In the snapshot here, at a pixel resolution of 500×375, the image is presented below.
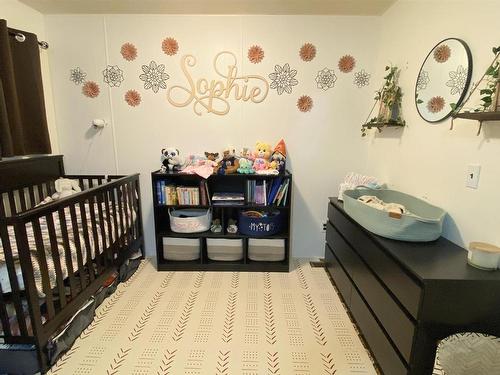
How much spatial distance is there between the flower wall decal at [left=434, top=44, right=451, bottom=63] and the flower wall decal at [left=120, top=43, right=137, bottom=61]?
229cm

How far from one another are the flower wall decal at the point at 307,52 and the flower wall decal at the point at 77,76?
1944mm

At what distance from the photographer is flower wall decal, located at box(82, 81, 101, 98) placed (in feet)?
7.84

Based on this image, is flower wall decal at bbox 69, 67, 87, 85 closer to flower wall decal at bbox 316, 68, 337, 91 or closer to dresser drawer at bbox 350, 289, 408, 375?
flower wall decal at bbox 316, 68, 337, 91

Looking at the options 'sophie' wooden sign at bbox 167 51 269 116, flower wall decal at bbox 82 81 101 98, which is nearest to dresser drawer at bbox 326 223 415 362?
'sophie' wooden sign at bbox 167 51 269 116

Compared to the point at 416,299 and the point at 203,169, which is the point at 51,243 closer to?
the point at 203,169

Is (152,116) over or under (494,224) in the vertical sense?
over

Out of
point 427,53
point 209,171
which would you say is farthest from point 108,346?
point 427,53

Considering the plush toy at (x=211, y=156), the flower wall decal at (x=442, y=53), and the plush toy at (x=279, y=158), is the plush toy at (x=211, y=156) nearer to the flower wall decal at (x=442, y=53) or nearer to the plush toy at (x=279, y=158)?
the plush toy at (x=279, y=158)

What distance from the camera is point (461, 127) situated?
4.54ft

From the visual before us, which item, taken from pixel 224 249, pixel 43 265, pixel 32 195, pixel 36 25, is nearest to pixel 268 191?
pixel 224 249

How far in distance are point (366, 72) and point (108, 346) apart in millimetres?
2811

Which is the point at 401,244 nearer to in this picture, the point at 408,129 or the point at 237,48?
the point at 408,129

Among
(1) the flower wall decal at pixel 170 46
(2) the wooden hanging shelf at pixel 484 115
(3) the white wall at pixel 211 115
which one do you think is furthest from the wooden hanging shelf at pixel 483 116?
(1) the flower wall decal at pixel 170 46

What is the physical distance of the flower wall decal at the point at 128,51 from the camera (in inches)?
91.2
